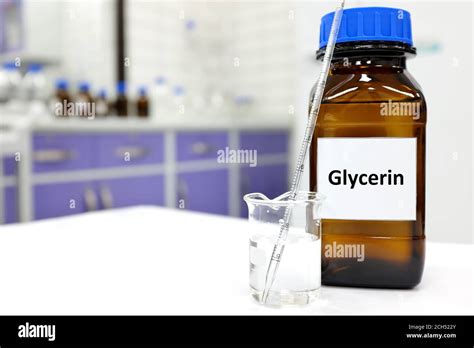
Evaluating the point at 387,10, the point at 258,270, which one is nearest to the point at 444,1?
the point at 387,10

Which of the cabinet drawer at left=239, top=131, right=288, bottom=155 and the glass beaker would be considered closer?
the glass beaker

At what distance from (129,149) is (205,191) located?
546 mm

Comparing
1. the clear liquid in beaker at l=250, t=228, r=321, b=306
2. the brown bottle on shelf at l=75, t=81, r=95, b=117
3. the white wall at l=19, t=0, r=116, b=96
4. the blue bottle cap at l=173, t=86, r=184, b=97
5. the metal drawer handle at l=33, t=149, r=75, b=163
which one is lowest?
the clear liquid in beaker at l=250, t=228, r=321, b=306

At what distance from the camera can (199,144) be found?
2688 millimetres

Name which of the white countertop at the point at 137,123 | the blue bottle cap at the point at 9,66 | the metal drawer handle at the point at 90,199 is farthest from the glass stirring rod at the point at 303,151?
the blue bottle cap at the point at 9,66

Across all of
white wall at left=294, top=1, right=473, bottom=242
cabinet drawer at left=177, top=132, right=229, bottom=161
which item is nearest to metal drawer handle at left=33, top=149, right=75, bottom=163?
cabinet drawer at left=177, top=132, right=229, bottom=161

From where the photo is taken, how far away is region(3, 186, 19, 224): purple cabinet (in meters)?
1.94

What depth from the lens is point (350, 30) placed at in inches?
16.8

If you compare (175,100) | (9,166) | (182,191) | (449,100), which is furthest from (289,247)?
(175,100)

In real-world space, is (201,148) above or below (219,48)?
below

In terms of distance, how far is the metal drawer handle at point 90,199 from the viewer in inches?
86.3

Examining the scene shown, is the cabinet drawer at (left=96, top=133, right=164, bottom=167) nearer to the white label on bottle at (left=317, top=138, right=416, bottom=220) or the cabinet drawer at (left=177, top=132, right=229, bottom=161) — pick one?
the cabinet drawer at (left=177, top=132, right=229, bottom=161)

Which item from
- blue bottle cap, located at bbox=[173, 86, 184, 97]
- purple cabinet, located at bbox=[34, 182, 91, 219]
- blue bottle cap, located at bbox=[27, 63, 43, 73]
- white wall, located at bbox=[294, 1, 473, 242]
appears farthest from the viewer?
blue bottle cap, located at bbox=[173, 86, 184, 97]

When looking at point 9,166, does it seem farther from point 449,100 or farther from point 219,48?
point 219,48
